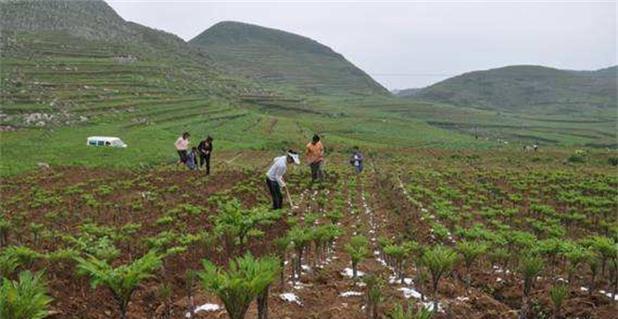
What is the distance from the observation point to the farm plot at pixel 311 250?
7031 mm

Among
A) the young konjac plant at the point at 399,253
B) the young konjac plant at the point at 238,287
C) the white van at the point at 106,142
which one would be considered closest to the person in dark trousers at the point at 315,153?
the young konjac plant at the point at 399,253

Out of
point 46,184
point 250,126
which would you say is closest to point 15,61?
point 250,126

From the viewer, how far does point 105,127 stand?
46.2 m

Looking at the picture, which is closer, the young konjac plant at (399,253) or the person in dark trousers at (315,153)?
the young konjac plant at (399,253)

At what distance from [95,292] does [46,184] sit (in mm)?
15883

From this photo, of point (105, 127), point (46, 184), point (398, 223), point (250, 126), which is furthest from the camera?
point (250, 126)

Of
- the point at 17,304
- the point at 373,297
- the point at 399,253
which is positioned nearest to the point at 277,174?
the point at 399,253

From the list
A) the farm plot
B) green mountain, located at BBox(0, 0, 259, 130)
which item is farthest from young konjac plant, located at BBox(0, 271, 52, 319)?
green mountain, located at BBox(0, 0, 259, 130)

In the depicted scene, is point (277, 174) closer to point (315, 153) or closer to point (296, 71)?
point (315, 153)

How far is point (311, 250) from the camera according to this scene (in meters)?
11.5

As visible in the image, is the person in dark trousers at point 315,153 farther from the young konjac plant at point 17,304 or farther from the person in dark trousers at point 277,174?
the young konjac plant at point 17,304

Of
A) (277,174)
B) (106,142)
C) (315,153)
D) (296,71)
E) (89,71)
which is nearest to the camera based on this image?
(277,174)

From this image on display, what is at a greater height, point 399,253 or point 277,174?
point 277,174

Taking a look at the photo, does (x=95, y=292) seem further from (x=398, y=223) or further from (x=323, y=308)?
(x=398, y=223)
